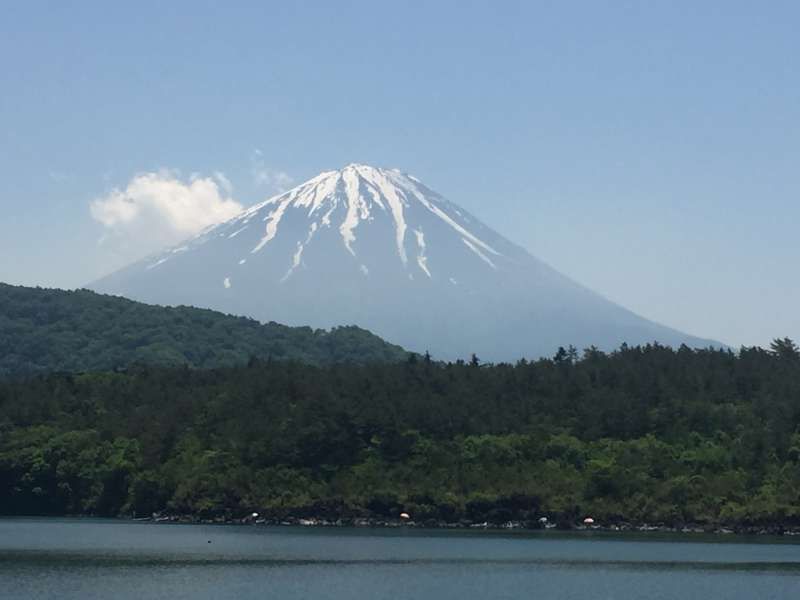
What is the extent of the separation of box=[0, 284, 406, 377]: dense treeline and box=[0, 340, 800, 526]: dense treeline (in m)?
48.4

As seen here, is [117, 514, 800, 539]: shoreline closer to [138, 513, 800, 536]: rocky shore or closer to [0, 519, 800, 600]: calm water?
[138, 513, 800, 536]: rocky shore

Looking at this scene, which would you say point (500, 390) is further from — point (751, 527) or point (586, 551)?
point (586, 551)

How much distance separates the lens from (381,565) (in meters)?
60.7

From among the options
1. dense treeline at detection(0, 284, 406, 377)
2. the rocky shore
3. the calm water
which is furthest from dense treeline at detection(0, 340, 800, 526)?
dense treeline at detection(0, 284, 406, 377)

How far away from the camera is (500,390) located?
356ft

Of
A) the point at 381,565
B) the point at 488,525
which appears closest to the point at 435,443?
the point at 488,525

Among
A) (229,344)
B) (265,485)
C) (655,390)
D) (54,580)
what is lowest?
(54,580)

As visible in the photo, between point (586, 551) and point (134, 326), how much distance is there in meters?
111

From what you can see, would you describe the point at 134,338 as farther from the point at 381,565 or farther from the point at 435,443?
the point at 381,565

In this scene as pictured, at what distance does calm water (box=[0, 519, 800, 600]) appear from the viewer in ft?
168

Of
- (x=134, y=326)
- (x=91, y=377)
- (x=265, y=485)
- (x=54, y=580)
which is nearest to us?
(x=54, y=580)

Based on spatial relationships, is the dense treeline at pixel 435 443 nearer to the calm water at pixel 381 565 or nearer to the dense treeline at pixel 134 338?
the calm water at pixel 381 565

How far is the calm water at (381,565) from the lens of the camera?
51.2m

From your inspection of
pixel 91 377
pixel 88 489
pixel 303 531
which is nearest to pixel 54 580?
pixel 303 531
